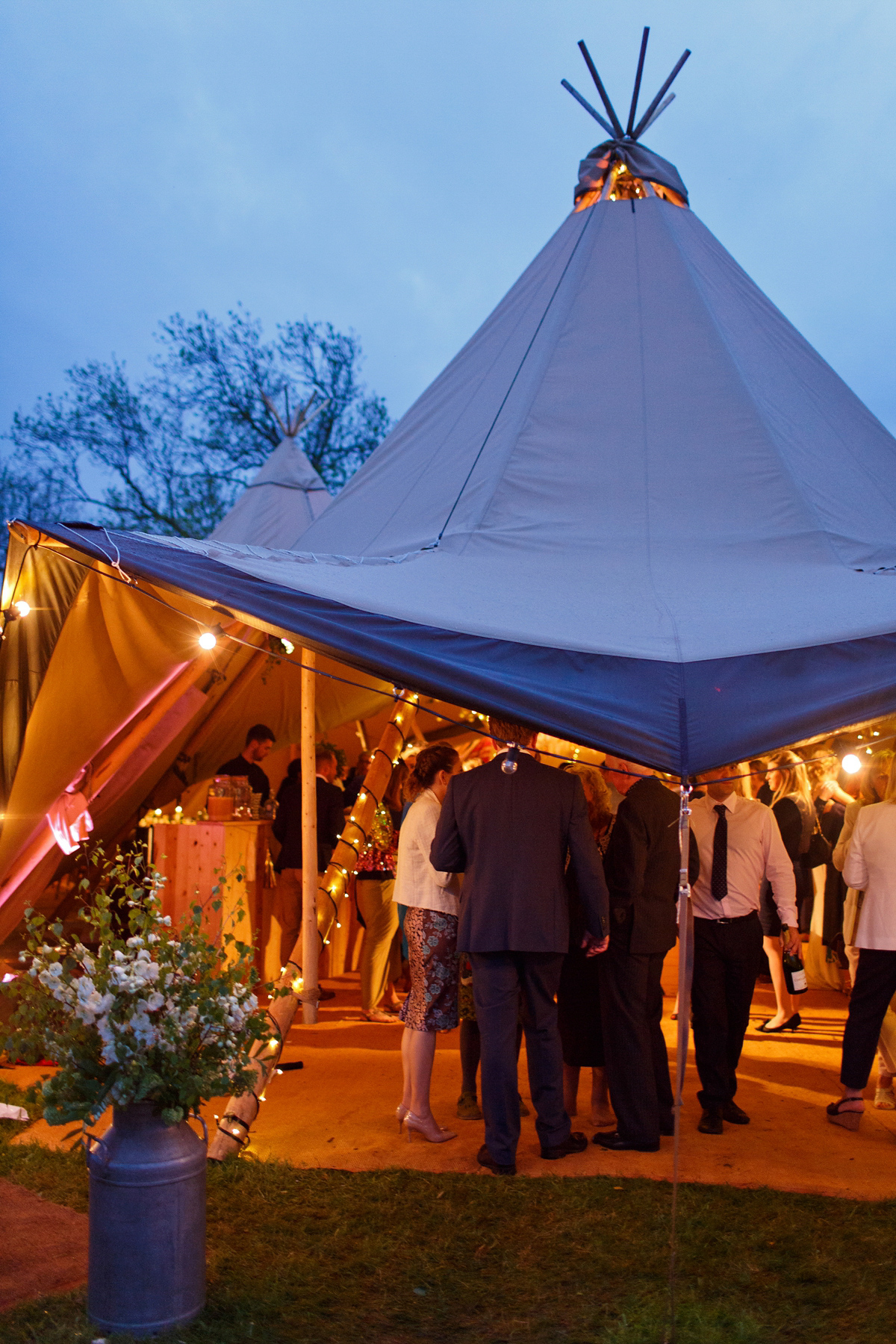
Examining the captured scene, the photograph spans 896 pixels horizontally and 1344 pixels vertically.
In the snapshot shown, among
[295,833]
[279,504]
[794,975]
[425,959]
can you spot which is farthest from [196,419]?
[425,959]

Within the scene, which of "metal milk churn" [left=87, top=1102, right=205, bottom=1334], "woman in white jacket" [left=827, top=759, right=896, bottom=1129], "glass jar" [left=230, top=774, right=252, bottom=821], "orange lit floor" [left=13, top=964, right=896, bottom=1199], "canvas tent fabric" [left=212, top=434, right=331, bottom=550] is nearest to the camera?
"metal milk churn" [left=87, top=1102, right=205, bottom=1334]

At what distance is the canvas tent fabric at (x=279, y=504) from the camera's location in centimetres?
1081

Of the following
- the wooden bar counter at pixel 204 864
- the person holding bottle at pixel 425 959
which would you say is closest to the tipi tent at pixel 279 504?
the wooden bar counter at pixel 204 864

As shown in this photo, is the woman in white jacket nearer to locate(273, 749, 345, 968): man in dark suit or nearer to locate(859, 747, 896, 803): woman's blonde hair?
locate(859, 747, 896, 803): woman's blonde hair

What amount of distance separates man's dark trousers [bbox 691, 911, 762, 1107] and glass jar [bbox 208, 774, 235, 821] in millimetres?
3099

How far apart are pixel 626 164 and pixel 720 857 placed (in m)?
3.68

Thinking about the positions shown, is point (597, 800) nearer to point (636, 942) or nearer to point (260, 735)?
point (636, 942)

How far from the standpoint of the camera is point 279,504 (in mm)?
11000

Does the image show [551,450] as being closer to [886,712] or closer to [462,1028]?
[886,712]

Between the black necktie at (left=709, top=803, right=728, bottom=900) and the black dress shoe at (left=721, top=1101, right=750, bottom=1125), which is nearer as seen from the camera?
the black necktie at (left=709, top=803, right=728, bottom=900)

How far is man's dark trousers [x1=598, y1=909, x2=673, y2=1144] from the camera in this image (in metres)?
4.19

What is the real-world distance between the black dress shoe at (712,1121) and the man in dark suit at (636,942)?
305 mm

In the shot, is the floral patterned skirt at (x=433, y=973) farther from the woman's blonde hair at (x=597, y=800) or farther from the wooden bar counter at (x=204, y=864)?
the wooden bar counter at (x=204, y=864)

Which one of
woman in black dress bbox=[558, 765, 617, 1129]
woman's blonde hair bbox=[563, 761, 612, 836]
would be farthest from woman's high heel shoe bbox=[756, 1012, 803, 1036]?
woman's blonde hair bbox=[563, 761, 612, 836]
